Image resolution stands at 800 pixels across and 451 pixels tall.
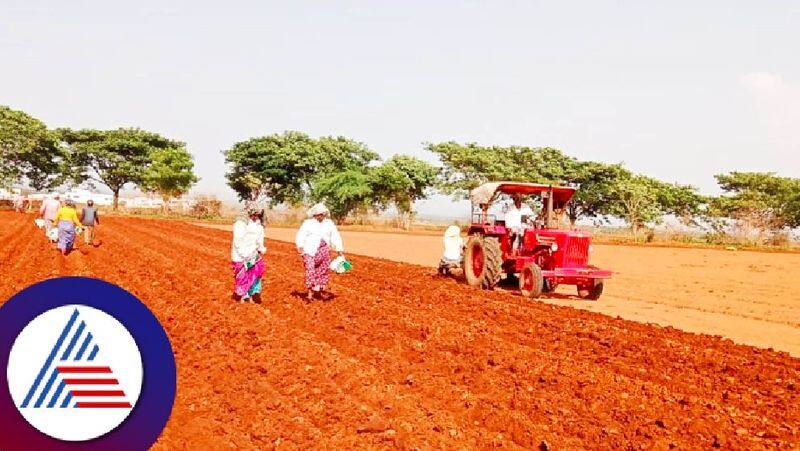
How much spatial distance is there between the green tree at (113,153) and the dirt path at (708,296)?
3982cm

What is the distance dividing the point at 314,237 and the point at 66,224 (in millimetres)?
7824

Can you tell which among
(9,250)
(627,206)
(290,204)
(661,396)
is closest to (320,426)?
(661,396)

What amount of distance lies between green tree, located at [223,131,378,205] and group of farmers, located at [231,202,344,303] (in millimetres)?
42981

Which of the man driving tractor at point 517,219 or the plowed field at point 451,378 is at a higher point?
the man driving tractor at point 517,219

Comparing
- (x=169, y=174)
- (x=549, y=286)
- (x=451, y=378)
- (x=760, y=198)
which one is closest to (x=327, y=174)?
(x=169, y=174)

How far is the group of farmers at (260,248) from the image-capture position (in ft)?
32.1

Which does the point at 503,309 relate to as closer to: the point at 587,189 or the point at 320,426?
the point at 320,426

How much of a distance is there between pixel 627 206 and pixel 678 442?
41339 millimetres

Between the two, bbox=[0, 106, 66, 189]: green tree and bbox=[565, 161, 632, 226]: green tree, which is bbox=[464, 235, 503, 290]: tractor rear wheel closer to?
bbox=[565, 161, 632, 226]: green tree

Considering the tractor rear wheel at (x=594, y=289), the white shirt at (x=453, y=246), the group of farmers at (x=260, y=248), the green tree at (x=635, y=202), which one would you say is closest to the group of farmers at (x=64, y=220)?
the group of farmers at (x=260, y=248)

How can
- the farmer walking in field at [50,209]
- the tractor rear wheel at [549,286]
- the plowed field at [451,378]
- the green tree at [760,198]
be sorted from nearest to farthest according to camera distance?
the plowed field at [451,378] → the tractor rear wheel at [549,286] → the farmer walking in field at [50,209] → the green tree at [760,198]

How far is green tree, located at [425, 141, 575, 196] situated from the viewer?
4681 centimetres

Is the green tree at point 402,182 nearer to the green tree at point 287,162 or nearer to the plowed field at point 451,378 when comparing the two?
the green tree at point 287,162

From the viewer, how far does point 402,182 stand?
48156mm
